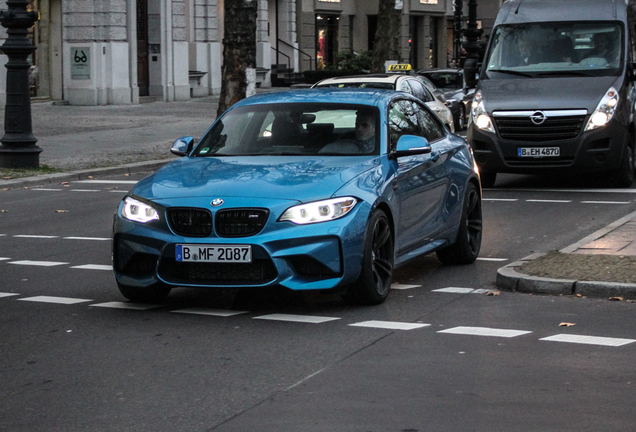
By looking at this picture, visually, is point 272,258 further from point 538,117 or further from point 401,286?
point 538,117

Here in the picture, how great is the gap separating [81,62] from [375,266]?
2877 cm

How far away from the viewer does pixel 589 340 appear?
692 centimetres

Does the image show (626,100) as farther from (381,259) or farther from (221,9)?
(221,9)

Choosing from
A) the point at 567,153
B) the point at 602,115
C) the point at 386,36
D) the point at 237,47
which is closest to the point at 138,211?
the point at 567,153

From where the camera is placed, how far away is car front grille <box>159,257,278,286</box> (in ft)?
24.8

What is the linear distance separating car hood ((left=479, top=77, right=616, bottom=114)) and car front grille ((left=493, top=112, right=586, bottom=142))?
13 cm

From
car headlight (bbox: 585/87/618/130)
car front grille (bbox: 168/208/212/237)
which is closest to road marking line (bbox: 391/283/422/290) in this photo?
car front grille (bbox: 168/208/212/237)

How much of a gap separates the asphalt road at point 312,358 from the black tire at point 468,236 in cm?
14

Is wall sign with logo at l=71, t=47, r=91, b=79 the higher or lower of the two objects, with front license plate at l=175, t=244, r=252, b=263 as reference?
higher

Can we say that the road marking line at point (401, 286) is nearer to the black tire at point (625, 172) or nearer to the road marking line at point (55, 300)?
the road marking line at point (55, 300)

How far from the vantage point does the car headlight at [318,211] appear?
7.55 meters

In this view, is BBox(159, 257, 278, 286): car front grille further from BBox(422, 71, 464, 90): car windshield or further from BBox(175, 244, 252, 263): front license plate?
BBox(422, 71, 464, 90): car windshield

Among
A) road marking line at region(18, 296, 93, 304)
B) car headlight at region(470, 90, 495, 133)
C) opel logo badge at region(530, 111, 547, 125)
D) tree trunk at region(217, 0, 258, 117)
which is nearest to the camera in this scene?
road marking line at region(18, 296, 93, 304)

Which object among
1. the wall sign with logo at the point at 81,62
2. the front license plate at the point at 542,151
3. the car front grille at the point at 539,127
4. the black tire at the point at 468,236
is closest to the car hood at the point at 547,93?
the car front grille at the point at 539,127
